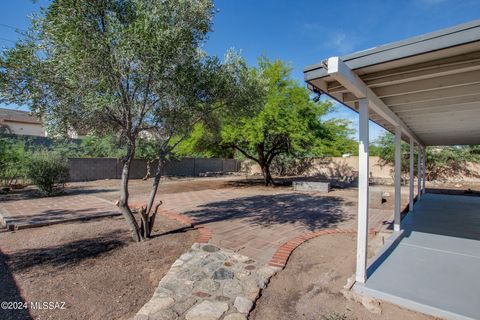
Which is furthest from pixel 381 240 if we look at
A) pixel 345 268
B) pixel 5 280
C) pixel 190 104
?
pixel 5 280

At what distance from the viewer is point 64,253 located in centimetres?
397

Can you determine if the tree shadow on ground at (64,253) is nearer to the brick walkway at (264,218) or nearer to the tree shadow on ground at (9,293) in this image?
the tree shadow on ground at (9,293)

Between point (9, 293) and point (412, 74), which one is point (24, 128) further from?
point (412, 74)

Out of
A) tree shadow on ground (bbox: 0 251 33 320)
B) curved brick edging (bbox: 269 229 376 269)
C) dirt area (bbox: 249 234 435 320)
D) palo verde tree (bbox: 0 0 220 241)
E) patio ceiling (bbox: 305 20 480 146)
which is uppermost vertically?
palo verde tree (bbox: 0 0 220 241)

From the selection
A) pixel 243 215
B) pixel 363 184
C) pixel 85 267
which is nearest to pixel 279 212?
pixel 243 215

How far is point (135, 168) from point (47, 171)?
25.2 ft

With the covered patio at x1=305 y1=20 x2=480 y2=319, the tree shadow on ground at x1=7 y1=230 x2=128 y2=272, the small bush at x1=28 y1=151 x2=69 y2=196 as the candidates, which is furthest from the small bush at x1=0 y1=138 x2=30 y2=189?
the covered patio at x1=305 y1=20 x2=480 y2=319

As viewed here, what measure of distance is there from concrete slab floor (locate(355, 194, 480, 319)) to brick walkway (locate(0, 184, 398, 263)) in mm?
1207

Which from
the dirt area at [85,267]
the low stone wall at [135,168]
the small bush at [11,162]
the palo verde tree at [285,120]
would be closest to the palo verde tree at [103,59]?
the dirt area at [85,267]

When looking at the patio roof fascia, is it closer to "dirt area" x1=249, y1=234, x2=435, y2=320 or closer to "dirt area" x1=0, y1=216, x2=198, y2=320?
"dirt area" x1=249, y1=234, x2=435, y2=320

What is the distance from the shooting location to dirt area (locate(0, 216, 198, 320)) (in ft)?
8.73

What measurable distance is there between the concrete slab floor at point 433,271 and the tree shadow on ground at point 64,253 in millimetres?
3895

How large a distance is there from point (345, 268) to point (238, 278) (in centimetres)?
158

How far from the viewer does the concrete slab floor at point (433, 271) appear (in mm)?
2600
